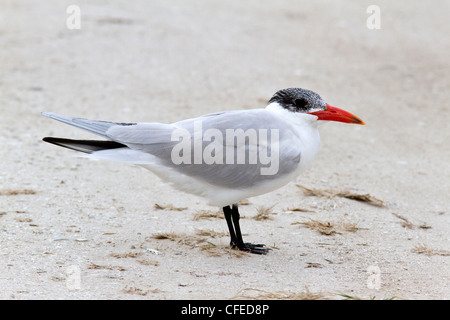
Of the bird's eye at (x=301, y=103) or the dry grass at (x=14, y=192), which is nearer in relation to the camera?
the bird's eye at (x=301, y=103)

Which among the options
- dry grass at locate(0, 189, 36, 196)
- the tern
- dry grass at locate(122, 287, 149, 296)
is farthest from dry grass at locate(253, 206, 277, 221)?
dry grass at locate(0, 189, 36, 196)

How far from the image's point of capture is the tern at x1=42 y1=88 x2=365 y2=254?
12.8 ft

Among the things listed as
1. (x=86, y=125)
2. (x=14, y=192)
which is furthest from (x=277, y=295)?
(x=14, y=192)

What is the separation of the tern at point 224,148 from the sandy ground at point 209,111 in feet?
1.53

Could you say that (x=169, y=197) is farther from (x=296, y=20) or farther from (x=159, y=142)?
(x=296, y=20)

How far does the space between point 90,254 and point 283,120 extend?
1.40 metres

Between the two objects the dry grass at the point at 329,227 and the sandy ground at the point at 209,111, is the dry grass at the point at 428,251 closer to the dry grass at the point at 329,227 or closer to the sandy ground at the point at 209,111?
the sandy ground at the point at 209,111

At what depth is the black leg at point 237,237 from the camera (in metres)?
4.13

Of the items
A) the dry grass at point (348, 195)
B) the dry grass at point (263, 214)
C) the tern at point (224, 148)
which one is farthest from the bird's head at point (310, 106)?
the dry grass at point (348, 195)

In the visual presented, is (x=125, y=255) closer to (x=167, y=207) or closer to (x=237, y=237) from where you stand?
(x=237, y=237)

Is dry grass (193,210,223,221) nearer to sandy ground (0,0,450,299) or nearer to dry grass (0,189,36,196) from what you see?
sandy ground (0,0,450,299)

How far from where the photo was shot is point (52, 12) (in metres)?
9.49

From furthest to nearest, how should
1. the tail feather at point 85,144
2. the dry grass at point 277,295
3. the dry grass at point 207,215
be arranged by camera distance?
the dry grass at point 207,215, the tail feather at point 85,144, the dry grass at point 277,295
